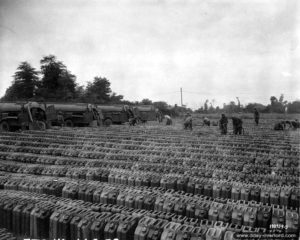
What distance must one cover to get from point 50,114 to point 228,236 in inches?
958

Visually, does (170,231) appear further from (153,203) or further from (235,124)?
(235,124)

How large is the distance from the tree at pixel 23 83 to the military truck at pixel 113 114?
25.2 meters

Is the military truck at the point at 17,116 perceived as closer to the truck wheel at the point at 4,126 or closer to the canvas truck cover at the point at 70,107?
the truck wheel at the point at 4,126

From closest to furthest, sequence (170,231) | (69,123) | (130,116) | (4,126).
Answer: (170,231) → (4,126) → (69,123) → (130,116)

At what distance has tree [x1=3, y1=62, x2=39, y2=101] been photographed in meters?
52.9

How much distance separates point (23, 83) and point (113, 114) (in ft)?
87.8

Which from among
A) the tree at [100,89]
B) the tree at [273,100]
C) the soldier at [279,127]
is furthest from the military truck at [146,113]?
the tree at [273,100]

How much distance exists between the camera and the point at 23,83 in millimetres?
52906

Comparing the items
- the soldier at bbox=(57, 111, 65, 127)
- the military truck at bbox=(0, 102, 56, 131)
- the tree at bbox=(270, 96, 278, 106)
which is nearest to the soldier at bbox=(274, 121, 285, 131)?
the soldier at bbox=(57, 111, 65, 127)

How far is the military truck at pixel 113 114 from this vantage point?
33906 millimetres

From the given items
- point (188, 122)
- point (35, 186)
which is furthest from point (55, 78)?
point (35, 186)

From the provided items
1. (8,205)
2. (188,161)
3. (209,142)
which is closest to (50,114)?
(209,142)

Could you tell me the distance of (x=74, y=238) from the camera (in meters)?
6.12

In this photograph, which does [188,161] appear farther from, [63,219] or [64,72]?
[64,72]
